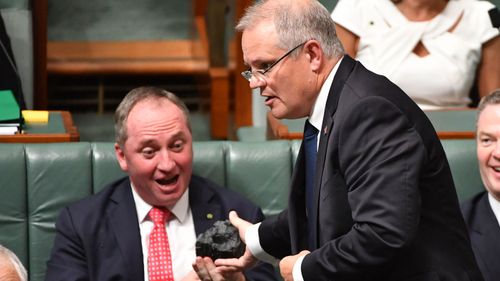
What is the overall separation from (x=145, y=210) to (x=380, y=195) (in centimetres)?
111

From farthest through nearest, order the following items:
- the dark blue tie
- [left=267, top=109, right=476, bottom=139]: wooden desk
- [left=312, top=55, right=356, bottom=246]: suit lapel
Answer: [left=267, top=109, right=476, bottom=139]: wooden desk
the dark blue tie
[left=312, top=55, right=356, bottom=246]: suit lapel

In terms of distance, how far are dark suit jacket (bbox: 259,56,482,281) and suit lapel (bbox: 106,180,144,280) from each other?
820 millimetres

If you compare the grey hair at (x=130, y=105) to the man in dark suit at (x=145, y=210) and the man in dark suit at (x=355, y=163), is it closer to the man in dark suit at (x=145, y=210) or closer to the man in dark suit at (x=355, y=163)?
the man in dark suit at (x=145, y=210)

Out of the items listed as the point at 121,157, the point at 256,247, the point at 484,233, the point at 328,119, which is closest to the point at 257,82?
the point at 328,119

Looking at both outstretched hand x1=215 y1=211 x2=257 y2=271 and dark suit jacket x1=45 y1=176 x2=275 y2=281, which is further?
dark suit jacket x1=45 y1=176 x2=275 y2=281

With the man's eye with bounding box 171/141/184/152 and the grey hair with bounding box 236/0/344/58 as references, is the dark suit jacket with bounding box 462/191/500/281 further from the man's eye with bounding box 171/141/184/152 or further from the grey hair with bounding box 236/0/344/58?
the grey hair with bounding box 236/0/344/58

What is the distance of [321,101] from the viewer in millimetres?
1943

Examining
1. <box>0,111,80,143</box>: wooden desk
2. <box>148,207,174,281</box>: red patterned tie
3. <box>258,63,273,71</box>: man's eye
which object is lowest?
<box>148,207,174,281</box>: red patterned tie

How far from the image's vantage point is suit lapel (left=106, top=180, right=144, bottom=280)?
104 inches

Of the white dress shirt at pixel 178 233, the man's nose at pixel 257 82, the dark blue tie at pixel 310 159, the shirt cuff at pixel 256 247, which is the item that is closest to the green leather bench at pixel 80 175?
the white dress shirt at pixel 178 233

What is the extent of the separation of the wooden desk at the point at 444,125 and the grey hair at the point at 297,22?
115 centimetres

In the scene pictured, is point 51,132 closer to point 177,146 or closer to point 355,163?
point 177,146

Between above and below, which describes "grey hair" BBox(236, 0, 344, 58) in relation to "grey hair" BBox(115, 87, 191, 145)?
above

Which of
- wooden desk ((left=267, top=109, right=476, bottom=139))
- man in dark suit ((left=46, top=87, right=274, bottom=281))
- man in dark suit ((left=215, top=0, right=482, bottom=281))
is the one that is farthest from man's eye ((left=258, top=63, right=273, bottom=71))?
wooden desk ((left=267, top=109, right=476, bottom=139))
